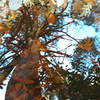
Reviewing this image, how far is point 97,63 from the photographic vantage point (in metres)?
1.58

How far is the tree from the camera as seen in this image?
1469mm

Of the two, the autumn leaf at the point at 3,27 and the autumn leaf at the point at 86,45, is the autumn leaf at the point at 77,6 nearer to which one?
the autumn leaf at the point at 86,45

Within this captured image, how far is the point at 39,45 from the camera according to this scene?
5.05 ft

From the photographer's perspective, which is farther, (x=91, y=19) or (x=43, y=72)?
(x=91, y=19)

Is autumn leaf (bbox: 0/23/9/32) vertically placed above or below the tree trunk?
above

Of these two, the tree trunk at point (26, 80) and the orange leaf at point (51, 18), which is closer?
the tree trunk at point (26, 80)

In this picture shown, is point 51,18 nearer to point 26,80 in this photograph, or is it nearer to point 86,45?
point 86,45

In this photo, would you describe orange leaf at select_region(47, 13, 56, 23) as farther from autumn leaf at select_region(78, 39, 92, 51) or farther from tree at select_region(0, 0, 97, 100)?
autumn leaf at select_region(78, 39, 92, 51)

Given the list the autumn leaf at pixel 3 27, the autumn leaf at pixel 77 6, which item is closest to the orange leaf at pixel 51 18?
the autumn leaf at pixel 77 6

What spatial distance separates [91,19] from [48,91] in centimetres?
53

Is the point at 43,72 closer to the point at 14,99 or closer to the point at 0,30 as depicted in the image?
the point at 14,99

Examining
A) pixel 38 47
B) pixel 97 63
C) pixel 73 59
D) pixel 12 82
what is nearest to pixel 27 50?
pixel 38 47

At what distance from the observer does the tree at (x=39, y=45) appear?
147 cm

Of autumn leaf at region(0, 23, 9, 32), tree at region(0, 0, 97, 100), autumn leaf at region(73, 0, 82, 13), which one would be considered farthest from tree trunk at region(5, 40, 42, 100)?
autumn leaf at region(73, 0, 82, 13)
